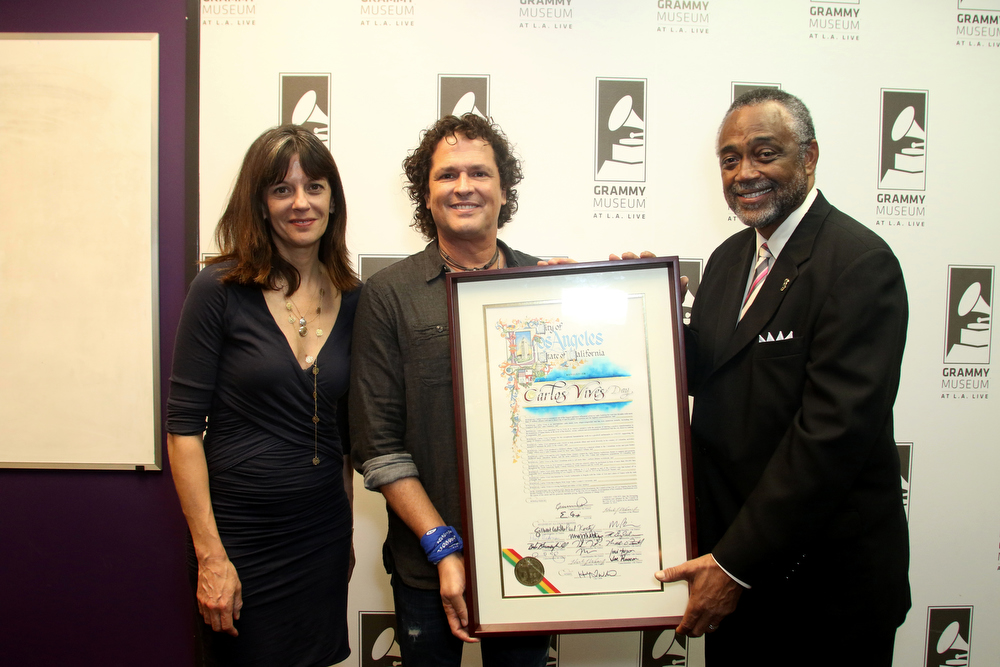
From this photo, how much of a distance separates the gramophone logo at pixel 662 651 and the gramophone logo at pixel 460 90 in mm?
2245

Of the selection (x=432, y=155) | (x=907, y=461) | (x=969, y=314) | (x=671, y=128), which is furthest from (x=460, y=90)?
(x=907, y=461)

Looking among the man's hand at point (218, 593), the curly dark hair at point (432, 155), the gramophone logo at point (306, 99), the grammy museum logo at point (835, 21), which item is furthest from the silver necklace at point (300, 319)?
the grammy museum logo at point (835, 21)

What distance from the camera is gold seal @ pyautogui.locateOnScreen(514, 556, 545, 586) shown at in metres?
1.12

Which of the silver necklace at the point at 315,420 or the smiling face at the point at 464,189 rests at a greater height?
the smiling face at the point at 464,189

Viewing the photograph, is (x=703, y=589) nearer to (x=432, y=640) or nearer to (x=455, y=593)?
(x=455, y=593)

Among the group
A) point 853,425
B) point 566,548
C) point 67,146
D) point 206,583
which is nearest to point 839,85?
point 853,425

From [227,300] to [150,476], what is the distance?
4.16 ft

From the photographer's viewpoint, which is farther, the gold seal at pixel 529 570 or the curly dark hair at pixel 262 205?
the curly dark hair at pixel 262 205

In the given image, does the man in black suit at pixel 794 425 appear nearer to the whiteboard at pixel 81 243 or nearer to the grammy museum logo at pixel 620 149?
the grammy museum logo at pixel 620 149

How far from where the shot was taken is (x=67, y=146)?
1.94 metres

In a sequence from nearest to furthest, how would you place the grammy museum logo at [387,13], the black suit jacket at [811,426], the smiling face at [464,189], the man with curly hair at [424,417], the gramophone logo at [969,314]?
the black suit jacket at [811,426]
the man with curly hair at [424,417]
the smiling face at [464,189]
the grammy museum logo at [387,13]
the gramophone logo at [969,314]

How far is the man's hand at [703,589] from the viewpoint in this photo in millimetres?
1078

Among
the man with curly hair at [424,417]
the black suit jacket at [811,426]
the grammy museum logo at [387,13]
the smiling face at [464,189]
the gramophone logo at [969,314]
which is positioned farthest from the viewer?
the gramophone logo at [969,314]

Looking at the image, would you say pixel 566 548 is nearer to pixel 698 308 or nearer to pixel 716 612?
pixel 716 612
